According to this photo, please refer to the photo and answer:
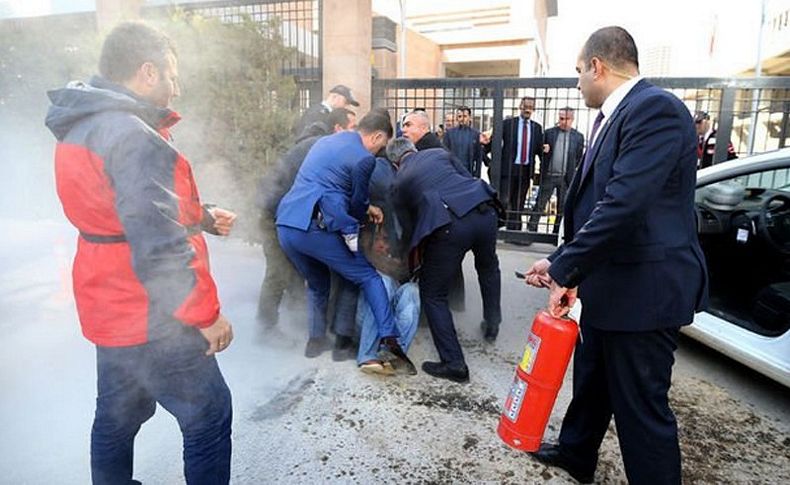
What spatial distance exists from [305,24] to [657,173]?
6481 mm

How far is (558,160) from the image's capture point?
291 inches

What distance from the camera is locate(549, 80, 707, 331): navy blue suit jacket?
1.80 metres

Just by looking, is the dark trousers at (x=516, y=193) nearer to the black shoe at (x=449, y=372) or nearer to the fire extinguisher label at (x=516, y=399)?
the black shoe at (x=449, y=372)

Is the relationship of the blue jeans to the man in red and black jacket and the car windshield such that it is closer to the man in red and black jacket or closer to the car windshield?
the man in red and black jacket

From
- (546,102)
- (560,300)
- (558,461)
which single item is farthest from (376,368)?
(546,102)

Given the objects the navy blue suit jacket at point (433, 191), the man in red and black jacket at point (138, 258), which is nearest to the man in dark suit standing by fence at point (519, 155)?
the navy blue suit jacket at point (433, 191)

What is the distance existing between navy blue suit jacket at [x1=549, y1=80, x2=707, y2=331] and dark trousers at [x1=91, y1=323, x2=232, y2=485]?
4.29 feet

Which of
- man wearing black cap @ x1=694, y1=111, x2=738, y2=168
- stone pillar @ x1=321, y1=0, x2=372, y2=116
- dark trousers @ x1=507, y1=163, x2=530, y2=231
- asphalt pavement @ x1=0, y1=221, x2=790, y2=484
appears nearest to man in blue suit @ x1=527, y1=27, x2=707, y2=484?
asphalt pavement @ x1=0, y1=221, x2=790, y2=484

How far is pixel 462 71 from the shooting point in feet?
64.4

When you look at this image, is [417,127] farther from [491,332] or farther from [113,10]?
[113,10]

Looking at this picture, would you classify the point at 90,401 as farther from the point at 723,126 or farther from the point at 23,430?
the point at 723,126

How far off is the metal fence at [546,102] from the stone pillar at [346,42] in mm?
734

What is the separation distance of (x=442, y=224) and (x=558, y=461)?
153 centimetres

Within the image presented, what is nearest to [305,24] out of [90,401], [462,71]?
[90,401]
